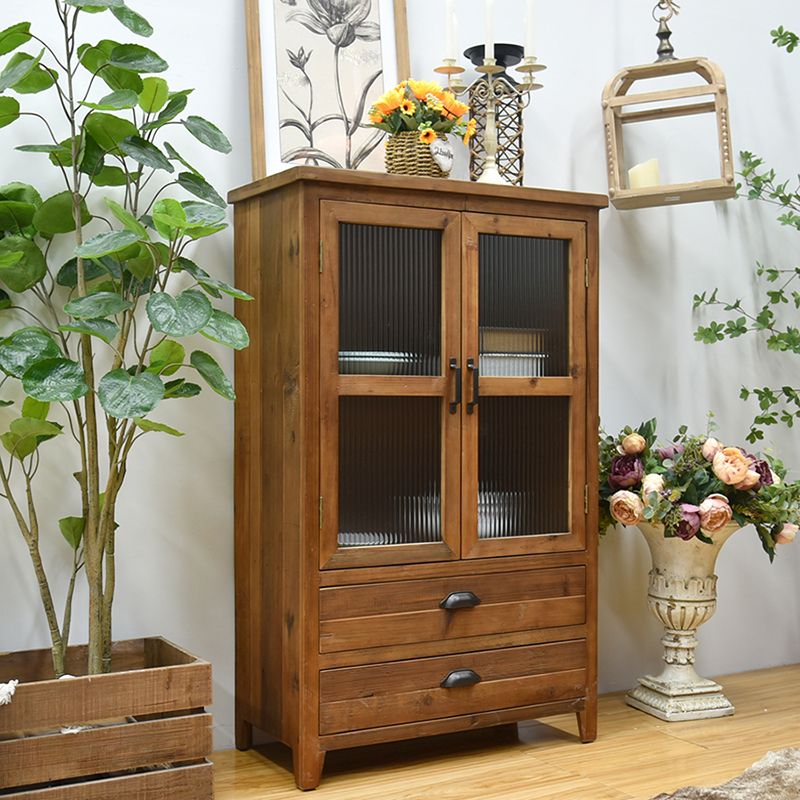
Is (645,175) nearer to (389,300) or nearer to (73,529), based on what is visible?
(389,300)

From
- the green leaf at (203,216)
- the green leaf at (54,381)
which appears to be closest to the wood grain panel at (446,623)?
the green leaf at (54,381)

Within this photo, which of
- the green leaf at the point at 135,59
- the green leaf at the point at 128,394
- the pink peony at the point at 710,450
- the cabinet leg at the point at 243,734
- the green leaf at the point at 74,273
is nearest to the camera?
the green leaf at the point at 128,394

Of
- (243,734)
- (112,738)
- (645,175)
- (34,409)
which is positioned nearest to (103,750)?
(112,738)

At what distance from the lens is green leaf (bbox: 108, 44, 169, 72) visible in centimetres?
235

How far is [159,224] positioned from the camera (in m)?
2.24

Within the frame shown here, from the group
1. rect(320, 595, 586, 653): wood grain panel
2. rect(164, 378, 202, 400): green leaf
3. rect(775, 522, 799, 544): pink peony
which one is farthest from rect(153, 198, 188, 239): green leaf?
rect(775, 522, 799, 544): pink peony

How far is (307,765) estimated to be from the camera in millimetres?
2521

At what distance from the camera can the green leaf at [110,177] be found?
2.59 m

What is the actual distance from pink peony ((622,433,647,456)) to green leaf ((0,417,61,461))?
1527 millimetres

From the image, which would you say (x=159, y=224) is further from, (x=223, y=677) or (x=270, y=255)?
(x=223, y=677)

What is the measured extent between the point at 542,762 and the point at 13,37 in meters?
2.03

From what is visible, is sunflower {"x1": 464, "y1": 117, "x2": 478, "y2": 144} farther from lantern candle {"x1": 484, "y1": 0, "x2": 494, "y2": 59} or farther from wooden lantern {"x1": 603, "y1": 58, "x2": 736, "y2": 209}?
wooden lantern {"x1": 603, "y1": 58, "x2": 736, "y2": 209}

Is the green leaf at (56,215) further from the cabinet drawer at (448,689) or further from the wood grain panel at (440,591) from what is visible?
the cabinet drawer at (448,689)

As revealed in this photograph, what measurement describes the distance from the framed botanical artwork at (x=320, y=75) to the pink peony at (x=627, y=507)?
3.58 feet
